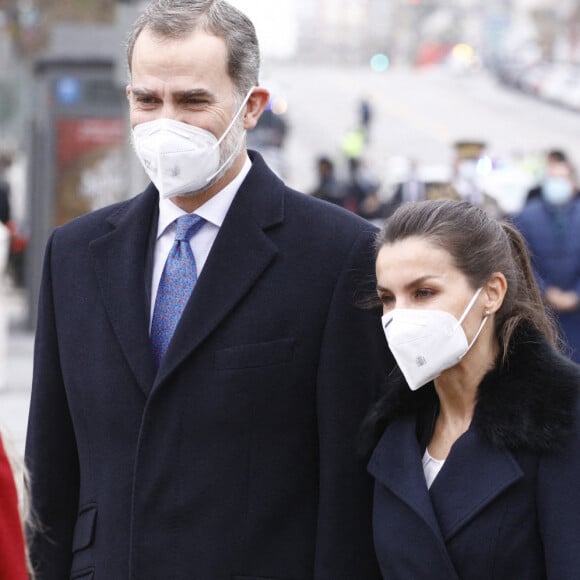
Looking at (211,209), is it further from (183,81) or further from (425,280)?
(425,280)

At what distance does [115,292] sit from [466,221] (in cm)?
78

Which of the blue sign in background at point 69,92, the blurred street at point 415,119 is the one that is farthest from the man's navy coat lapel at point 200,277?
the blurred street at point 415,119

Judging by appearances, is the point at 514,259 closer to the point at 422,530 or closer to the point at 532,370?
the point at 532,370

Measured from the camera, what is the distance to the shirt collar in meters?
3.23

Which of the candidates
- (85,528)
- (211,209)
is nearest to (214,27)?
(211,209)

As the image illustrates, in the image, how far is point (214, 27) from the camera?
3139 millimetres

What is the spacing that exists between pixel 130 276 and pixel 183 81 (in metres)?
0.45

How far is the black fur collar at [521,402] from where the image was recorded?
2896 millimetres

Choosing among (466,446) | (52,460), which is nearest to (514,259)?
(466,446)

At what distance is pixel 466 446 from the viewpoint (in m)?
2.98

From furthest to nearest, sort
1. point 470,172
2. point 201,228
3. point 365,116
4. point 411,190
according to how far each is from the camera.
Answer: point 365,116 < point 411,190 < point 470,172 < point 201,228

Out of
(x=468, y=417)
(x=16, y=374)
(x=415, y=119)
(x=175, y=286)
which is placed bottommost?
(x=415, y=119)

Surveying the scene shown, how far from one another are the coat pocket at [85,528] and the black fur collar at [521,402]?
→ 2.01 feet

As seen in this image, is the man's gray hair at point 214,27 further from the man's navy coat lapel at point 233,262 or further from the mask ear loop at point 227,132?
the man's navy coat lapel at point 233,262
